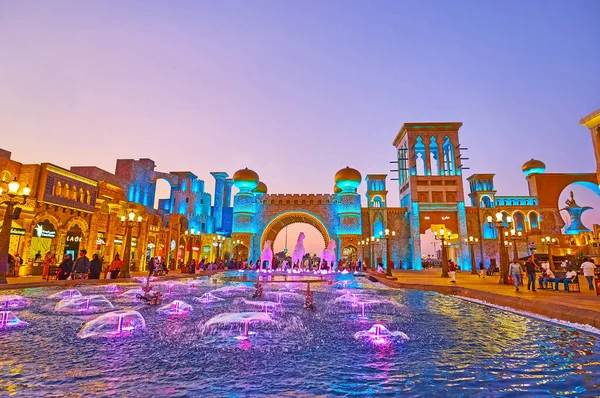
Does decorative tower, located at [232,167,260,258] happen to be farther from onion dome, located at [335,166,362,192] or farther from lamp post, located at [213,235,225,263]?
onion dome, located at [335,166,362,192]

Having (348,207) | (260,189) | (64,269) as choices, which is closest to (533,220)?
(348,207)

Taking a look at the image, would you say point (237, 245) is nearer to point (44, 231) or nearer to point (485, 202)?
point (44, 231)

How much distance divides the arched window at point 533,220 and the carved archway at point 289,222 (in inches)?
1029

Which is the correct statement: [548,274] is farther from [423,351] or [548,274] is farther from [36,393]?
[36,393]

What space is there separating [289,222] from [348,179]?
36.1 feet

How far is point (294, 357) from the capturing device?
3.86 metres

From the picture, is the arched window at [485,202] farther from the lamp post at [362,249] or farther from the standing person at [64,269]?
the standing person at [64,269]


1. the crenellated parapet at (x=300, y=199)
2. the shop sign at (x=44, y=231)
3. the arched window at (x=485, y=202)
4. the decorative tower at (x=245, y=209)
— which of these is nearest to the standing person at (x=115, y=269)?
the shop sign at (x=44, y=231)

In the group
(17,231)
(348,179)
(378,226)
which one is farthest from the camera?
(378,226)

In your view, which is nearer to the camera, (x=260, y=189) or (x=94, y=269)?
(x=94, y=269)

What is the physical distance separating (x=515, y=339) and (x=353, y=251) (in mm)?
36150

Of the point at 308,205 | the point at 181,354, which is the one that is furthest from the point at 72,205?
the point at 308,205

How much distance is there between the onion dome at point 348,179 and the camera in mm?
41219

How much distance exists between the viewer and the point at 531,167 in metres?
47.2
